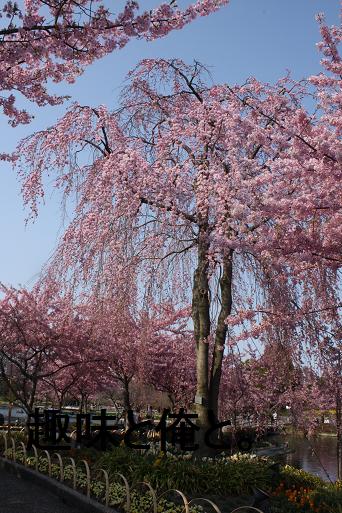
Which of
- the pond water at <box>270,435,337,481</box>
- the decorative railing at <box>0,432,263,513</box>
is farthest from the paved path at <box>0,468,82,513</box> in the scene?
the pond water at <box>270,435,337,481</box>

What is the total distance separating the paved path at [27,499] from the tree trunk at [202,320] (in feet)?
Answer: 12.9

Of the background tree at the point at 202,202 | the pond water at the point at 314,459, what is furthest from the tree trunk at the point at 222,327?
the pond water at the point at 314,459

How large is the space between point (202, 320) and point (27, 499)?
5.23 metres

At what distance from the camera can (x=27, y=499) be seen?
9477mm

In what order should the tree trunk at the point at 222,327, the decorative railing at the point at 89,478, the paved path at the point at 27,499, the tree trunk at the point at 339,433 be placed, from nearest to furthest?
the decorative railing at the point at 89,478, the paved path at the point at 27,499, the tree trunk at the point at 222,327, the tree trunk at the point at 339,433

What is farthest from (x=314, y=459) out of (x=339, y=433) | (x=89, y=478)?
(x=89, y=478)

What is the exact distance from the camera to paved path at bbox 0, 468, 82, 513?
28.5 feet

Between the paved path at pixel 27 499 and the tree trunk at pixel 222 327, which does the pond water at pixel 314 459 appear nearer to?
the tree trunk at pixel 222 327

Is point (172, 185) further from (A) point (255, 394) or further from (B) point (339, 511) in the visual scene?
(A) point (255, 394)

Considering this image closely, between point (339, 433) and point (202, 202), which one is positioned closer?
point (202, 202)

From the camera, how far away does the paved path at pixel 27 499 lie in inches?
341

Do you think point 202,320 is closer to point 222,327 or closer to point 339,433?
point 222,327

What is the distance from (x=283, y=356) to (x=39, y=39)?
25.4 feet

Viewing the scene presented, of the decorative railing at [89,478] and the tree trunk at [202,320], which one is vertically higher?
the tree trunk at [202,320]
